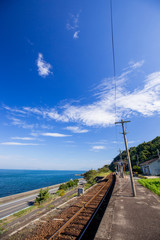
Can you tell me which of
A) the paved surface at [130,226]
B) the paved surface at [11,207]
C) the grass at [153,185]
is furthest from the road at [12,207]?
the grass at [153,185]

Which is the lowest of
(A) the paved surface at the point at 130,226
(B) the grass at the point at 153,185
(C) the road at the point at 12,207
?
(C) the road at the point at 12,207

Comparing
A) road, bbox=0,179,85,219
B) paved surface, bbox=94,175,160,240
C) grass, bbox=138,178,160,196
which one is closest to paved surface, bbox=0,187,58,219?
road, bbox=0,179,85,219

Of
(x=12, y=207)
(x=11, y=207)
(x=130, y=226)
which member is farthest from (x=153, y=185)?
(x=11, y=207)

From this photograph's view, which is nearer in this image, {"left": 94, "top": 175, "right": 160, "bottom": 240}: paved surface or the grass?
{"left": 94, "top": 175, "right": 160, "bottom": 240}: paved surface

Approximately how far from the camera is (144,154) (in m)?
57.9

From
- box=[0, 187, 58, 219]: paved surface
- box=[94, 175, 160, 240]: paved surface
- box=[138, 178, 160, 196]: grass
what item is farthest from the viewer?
box=[0, 187, 58, 219]: paved surface

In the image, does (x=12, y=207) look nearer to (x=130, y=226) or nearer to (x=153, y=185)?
(x=130, y=226)

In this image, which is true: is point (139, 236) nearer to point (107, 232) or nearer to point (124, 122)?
point (107, 232)

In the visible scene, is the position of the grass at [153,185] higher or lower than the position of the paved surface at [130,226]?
higher

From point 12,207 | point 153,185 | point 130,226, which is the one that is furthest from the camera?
point 12,207

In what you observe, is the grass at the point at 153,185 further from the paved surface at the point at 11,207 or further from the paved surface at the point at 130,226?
the paved surface at the point at 11,207

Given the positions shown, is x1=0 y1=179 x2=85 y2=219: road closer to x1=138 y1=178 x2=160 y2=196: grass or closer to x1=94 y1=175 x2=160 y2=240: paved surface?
x1=94 y1=175 x2=160 y2=240: paved surface

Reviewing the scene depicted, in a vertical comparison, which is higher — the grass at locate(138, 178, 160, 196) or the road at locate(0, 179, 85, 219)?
the grass at locate(138, 178, 160, 196)

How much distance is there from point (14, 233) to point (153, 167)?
3885 centimetres
